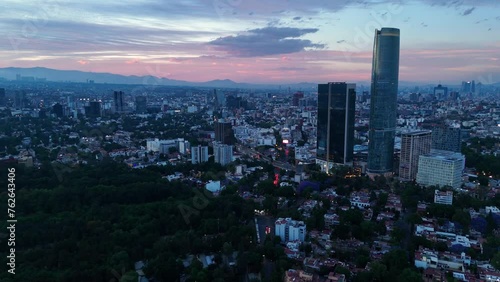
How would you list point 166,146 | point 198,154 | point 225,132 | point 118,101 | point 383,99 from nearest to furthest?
point 383,99 → point 198,154 → point 225,132 → point 166,146 → point 118,101

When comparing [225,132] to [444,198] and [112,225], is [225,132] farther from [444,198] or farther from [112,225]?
[112,225]

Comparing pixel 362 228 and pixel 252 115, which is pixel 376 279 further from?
pixel 252 115

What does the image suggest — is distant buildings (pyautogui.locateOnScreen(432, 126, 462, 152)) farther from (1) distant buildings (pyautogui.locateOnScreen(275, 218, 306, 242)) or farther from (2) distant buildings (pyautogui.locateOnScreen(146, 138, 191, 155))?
(2) distant buildings (pyautogui.locateOnScreen(146, 138, 191, 155))

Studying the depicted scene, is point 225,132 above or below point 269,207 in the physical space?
above

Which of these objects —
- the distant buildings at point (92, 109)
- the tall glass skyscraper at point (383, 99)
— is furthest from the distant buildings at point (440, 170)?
the distant buildings at point (92, 109)

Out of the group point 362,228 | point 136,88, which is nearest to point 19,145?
point 362,228

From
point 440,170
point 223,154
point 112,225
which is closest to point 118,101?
point 223,154
